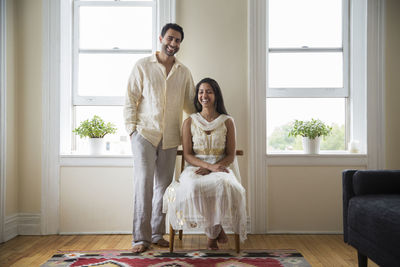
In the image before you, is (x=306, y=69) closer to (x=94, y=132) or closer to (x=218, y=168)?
(x=218, y=168)

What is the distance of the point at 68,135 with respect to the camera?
335 cm

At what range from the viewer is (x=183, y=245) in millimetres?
2746

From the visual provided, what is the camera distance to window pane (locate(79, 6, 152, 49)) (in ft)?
11.2

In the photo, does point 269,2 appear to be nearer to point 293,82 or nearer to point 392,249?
point 293,82

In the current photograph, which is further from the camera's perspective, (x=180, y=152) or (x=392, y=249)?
(x=180, y=152)

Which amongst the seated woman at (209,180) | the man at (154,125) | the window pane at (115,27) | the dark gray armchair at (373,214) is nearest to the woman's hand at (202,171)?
the seated woman at (209,180)

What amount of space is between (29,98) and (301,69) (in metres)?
2.63

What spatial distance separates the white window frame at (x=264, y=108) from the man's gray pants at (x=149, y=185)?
0.83m

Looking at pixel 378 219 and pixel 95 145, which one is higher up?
pixel 95 145

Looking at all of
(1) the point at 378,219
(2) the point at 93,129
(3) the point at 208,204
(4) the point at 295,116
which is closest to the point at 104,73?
(2) the point at 93,129

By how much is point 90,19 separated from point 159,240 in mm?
2268

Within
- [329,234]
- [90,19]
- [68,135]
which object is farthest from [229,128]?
[90,19]

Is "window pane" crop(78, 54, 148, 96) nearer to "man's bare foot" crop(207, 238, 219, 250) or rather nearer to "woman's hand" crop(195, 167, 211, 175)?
"woman's hand" crop(195, 167, 211, 175)

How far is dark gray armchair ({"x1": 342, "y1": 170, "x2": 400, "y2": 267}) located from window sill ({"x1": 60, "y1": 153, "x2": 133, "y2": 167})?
190cm
